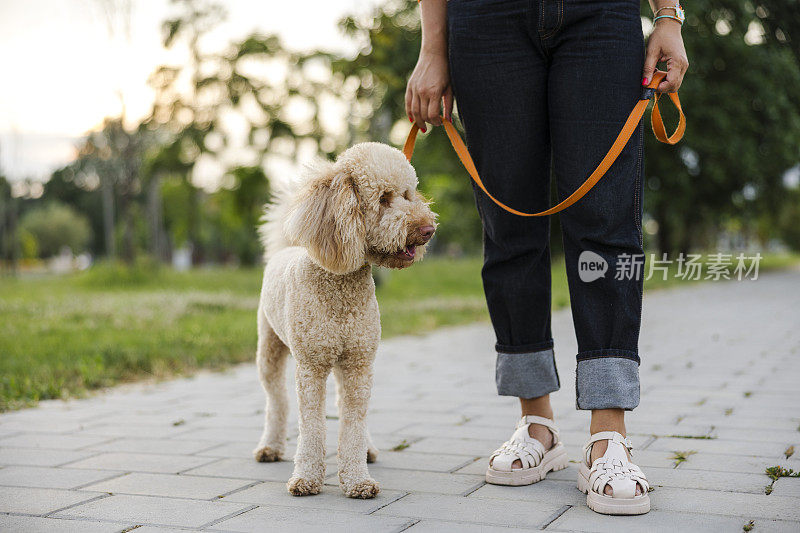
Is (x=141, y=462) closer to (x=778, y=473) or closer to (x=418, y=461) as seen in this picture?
(x=418, y=461)

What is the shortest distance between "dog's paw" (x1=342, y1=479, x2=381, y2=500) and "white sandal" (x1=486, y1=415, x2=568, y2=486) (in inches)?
16.5

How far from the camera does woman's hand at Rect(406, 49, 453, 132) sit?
2969mm

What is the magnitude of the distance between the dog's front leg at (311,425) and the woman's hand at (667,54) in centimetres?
149

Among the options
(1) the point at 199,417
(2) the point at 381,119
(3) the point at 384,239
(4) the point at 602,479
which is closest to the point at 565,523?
(4) the point at 602,479

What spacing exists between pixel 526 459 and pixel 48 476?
5.83ft

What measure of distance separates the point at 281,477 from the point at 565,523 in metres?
1.14

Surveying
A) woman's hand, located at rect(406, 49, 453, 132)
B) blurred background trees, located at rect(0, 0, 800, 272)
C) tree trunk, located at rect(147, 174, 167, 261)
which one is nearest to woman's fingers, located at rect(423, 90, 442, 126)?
woman's hand, located at rect(406, 49, 453, 132)

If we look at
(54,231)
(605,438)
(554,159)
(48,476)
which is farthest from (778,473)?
(54,231)

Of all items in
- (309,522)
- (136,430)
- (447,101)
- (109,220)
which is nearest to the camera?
(309,522)

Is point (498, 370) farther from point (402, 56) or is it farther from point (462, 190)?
point (462, 190)

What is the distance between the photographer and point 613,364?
8.67 feet

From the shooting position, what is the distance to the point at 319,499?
8.77 ft

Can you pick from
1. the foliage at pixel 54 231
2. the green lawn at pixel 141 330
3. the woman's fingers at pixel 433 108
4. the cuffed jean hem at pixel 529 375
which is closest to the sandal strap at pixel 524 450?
the cuffed jean hem at pixel 529 375

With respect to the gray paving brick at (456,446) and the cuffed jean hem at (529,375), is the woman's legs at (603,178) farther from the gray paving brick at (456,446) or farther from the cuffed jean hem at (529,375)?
the gray paving brick at (456,446)
